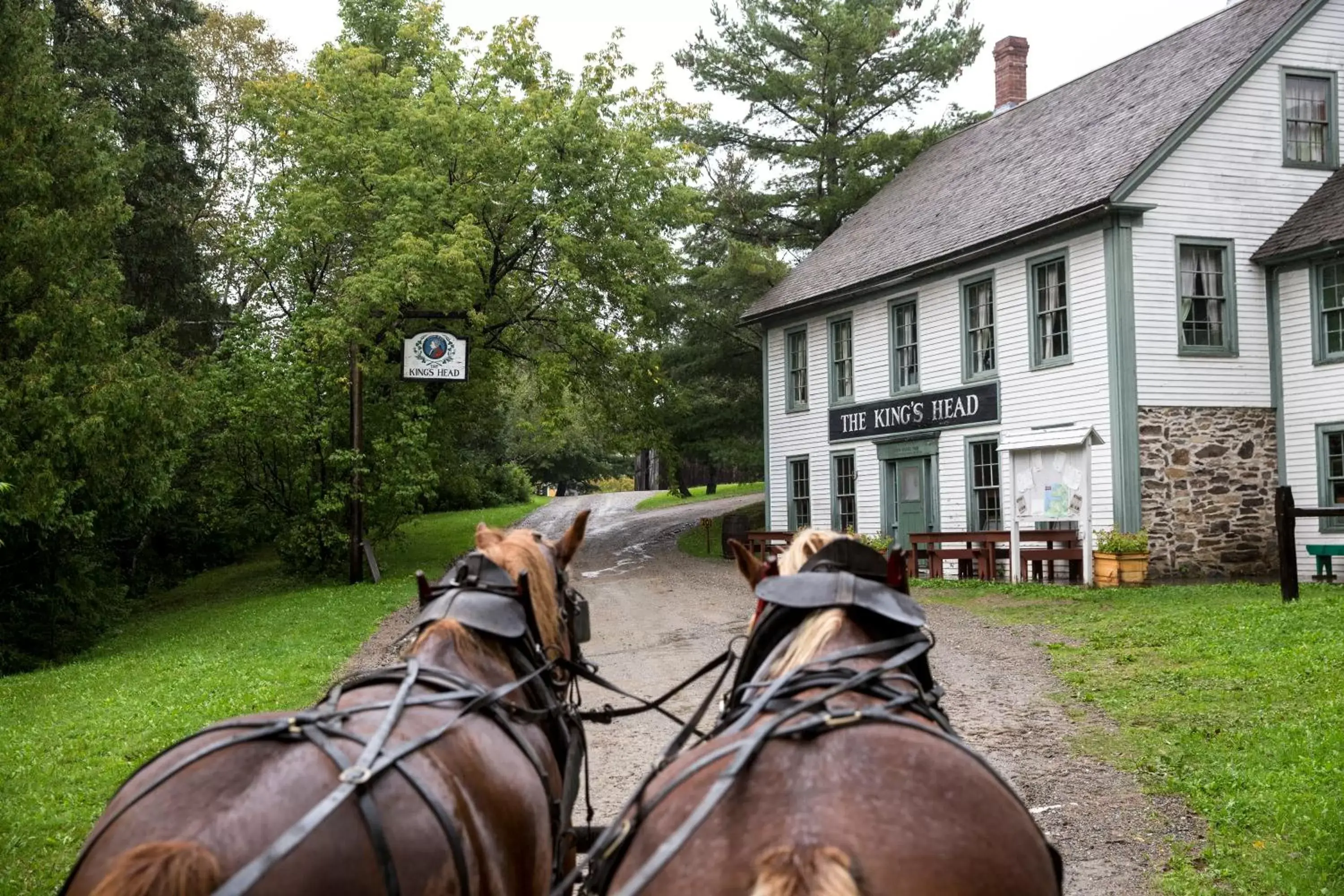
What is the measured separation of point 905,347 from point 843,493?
368 centimetres

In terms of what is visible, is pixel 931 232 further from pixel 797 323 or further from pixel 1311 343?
pixel 1311 343

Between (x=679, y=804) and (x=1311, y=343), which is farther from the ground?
(x=1311, y=343)

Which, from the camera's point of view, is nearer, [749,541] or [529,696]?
[529,696]

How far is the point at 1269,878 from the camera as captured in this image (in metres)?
5.79

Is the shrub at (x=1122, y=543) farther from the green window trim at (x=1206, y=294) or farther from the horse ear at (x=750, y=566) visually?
the horse ear at (x=750, y=566)

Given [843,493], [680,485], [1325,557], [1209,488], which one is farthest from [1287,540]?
[680,485]

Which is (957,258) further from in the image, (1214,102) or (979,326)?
(1214,102)

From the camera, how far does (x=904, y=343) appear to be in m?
24.3

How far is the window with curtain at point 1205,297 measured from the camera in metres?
19.6

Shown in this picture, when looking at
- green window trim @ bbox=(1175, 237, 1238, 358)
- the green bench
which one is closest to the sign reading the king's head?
green window trim @ bbox=(1175, 237, 1238, 358)

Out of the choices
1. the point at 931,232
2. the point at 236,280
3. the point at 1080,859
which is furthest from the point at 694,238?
the point at 1080,859

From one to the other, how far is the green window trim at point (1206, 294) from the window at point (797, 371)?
9.51 m

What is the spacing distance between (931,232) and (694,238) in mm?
11305

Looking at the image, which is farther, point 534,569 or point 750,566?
point 534,569
